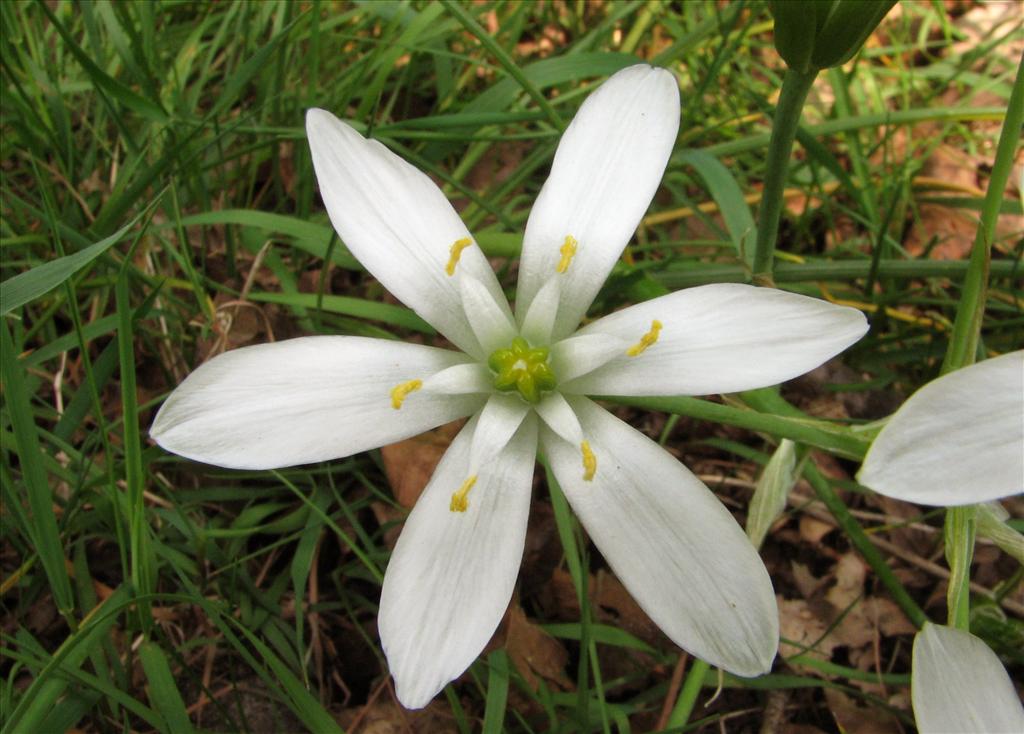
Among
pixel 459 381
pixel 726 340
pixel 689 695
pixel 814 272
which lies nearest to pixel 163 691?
pixel 459 381

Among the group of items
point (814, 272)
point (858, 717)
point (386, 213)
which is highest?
point (386, 213)

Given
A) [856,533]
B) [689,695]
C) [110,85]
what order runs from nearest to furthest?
[689,695] < [856,533] < [110,85]

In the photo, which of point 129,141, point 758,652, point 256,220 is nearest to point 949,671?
point 758,652

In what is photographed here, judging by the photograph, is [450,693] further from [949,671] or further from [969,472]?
[969,472]

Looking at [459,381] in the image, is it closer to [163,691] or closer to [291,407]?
[291,407]

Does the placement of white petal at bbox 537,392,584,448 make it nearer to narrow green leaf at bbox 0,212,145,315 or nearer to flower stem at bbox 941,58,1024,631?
flower stem at bbox 941,58,1024,631

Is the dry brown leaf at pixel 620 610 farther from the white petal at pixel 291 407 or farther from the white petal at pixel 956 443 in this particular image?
the white petal at pixel 956 443

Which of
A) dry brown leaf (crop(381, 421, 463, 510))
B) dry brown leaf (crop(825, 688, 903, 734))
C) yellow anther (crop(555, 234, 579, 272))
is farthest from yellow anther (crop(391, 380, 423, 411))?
dry brown leaf (crop(825, 688, 903, 734))
